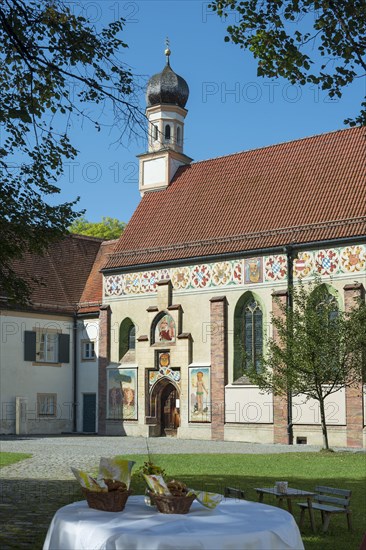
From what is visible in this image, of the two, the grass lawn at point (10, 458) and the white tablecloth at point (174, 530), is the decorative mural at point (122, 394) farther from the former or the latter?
the white tablecloth at point (174, 530)

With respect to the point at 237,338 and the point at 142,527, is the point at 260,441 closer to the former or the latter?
the point at 237,338

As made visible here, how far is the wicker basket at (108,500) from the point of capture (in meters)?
6.45

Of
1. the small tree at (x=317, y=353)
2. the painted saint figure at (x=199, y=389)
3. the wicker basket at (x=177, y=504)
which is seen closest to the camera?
the wicker basket at (x=177, y=504)

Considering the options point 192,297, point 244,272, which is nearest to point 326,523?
point 244,272

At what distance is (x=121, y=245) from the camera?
40.2m

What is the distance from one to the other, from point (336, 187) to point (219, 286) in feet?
20.4

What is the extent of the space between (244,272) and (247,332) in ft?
7.97

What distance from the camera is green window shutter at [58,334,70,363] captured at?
40312mm

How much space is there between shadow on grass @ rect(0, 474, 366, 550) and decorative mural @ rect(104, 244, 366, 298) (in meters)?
14.2

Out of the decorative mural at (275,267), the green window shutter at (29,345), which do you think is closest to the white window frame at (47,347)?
the green window shutter at (29,345)

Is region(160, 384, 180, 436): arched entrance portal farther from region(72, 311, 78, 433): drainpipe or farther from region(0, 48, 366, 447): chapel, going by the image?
region(72, 311, 78, 433): drainpipe

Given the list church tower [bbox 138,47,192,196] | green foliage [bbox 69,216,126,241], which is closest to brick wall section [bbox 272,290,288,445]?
church tower [bbox 138,47,192,196]

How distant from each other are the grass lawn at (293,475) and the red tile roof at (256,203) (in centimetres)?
1052

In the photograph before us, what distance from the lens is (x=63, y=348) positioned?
4056 centimetres
